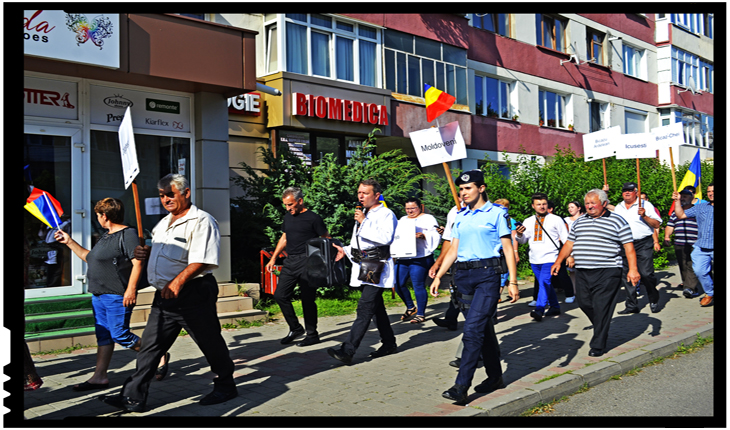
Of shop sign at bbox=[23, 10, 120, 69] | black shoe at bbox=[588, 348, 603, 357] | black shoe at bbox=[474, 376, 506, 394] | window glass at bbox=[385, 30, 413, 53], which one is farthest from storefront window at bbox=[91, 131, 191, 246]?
window glass at bbox=[385, 30, 413, 53]

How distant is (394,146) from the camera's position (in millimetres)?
18828

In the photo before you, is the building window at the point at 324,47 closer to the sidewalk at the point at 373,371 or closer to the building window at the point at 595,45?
the sidewalk at the point at 373,371

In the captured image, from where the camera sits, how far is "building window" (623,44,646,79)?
28906 mm

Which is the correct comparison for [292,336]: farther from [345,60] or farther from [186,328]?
[345,60]

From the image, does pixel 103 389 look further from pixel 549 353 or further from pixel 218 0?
pixel 549 353

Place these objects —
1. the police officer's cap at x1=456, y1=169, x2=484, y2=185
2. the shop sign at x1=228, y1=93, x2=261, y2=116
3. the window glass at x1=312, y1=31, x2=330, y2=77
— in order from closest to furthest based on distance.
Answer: the police officer's cap at x1=456, y1=169, x2=484, y2=185 → the shop sign at x1=228, y1=93, x2=261, y2=116 → the window glass at x1=312, y1=31, x2=330, y2=77

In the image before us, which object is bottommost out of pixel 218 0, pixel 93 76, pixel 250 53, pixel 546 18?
pixel 218 0

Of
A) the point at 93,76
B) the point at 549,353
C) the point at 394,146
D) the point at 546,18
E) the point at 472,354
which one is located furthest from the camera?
the point at 546,18

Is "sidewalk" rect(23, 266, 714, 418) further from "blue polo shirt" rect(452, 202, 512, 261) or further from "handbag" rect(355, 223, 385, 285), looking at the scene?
"blue polo shirt" rect(452, 202, 512, 261)

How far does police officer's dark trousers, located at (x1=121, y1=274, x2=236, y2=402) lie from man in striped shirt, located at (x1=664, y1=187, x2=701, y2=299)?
8.56 meters

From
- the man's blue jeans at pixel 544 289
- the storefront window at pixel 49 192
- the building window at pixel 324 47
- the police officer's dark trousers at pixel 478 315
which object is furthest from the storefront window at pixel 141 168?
the police officer's dark trousers at pixel 478 315

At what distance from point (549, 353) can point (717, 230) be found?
3044 millimetres

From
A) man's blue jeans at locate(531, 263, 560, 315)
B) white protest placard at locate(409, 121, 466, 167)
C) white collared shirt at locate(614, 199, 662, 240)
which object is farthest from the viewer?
white collared shirt at locate(614, 199, 662, 240)

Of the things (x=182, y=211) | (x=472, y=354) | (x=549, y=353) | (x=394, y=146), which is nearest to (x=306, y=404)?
(x=472, y=354)
